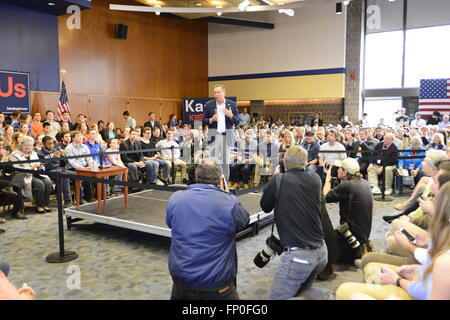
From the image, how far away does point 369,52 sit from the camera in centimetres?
1620

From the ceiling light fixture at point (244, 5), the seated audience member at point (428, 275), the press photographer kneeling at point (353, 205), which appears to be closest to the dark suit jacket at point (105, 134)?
the ceiling light fixture at point (244, 5)

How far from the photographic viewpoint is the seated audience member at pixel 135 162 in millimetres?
7762

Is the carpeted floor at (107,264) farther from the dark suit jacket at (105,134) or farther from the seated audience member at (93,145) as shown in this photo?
the dark suit jacket at (105,134)

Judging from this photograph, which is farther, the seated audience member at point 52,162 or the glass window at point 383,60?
the glass window at point 383,60

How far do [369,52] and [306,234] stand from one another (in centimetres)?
1561

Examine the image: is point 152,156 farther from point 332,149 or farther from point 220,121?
point 220,121

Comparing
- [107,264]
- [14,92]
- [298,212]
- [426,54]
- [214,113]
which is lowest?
[107,264]

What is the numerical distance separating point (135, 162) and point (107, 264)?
417cm

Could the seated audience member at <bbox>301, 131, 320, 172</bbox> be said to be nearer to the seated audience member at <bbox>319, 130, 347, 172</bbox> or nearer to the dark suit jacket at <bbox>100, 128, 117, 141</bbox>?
the seated audience member at <bbox>319, 130, 347, 172</bbox>

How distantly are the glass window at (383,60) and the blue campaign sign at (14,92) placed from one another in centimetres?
1296

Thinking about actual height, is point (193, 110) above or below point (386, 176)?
above

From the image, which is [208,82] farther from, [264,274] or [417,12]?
[264,274]

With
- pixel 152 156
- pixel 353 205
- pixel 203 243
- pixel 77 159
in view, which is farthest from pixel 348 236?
pixel 152 156

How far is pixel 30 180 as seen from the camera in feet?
19.4
